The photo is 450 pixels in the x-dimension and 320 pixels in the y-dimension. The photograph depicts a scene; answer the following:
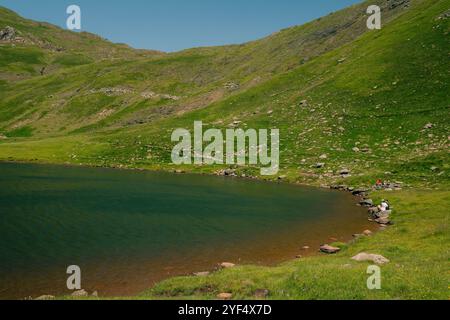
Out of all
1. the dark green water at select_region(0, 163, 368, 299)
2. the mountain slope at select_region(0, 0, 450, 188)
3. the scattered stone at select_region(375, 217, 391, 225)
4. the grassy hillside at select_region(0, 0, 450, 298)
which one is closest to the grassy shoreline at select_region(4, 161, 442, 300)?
the grassy hillside at select_region(0, 0, 450, 298)

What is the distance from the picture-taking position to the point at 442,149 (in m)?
78.6

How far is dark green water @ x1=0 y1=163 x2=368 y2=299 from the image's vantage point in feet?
99.3

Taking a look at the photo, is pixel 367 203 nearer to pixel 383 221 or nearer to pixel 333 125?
pixel 383 221

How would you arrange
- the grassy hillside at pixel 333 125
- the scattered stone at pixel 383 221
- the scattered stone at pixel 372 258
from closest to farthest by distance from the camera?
the grassy hillside at pixel 333 125
the scattered stone at pixel 372 258
the scattered stone at pixel 383 221

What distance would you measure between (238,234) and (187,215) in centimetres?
1075

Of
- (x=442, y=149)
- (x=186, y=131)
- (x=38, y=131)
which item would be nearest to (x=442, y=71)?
(x=442, y=149)

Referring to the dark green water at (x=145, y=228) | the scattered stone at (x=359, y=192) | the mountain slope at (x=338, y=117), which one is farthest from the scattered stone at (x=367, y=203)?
the mountain slope at (x=338, y=117)

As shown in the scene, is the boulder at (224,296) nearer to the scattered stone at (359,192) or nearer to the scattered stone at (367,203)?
the scattered stone at (367,203)

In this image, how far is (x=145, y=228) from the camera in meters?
44.5

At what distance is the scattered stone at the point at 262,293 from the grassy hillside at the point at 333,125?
64cm

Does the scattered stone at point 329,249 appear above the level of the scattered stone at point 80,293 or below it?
below

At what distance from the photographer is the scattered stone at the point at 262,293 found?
2187cm

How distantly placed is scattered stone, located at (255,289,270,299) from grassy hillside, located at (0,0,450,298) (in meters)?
0.64
